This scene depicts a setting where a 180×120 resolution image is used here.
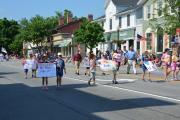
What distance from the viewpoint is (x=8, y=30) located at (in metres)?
133

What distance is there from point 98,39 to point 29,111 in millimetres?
54228

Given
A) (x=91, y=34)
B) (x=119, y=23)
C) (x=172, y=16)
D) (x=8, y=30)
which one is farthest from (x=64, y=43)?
(x=172, y=16)

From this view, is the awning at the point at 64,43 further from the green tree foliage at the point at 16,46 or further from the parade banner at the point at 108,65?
the parade banner at the point at 108,65

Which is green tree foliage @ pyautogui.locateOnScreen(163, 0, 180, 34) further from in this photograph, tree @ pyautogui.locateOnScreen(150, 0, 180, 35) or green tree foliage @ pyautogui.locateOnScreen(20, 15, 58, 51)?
green tree foliage @ pyautogui.locateOnScreen(20, 15, 58, 51)

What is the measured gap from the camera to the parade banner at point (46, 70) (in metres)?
21.4

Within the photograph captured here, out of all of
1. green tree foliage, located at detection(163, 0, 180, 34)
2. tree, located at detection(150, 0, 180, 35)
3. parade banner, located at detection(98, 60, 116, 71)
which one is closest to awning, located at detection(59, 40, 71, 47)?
tree, located at detection(150, 0, 180, 35)

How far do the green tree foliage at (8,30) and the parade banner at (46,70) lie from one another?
110 m

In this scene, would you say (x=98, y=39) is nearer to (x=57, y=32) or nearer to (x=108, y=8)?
(x=108, y=8)

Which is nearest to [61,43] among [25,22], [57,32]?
[57,32]

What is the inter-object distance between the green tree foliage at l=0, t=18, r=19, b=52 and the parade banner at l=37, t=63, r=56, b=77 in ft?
360

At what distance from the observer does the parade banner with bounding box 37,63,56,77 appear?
2142 centimetres

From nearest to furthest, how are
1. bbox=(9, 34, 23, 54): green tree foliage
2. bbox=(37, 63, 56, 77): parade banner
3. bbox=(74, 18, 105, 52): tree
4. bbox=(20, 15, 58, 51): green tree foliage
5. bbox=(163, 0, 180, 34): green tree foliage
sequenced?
bbox=(37, 63, 56, 77): parade banner, bbox=(163, 0, 180, 34): green tree foliage, bbox=(74, 18, 105, 52): tree, bbox=(20, 15, 58, 51): green tree foliage, bbox=(9, 34, 23, 54): green tree foliage

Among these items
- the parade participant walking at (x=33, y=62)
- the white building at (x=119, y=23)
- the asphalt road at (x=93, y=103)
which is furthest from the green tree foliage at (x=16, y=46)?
the asphalt road at (x=93, y=103)

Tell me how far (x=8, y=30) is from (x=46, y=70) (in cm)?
11394
